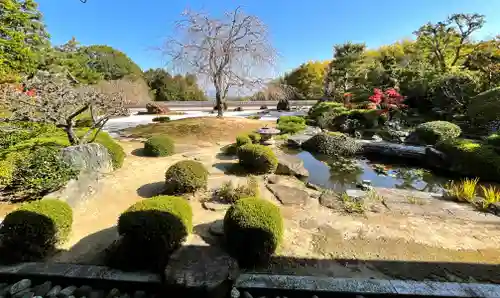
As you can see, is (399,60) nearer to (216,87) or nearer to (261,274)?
(216,87)

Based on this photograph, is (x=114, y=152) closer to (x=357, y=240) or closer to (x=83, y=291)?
(x=83, y=291)

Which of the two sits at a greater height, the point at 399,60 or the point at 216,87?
the point at 399,60

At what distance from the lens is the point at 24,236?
109 inches

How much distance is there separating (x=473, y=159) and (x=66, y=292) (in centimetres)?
836

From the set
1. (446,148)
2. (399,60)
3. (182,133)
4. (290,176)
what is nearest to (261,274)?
(290,176)

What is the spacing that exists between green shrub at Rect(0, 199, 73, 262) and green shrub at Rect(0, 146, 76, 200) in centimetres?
156

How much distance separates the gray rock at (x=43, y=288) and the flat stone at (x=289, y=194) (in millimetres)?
3316

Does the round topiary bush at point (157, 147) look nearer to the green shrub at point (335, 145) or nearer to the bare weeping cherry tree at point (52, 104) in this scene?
the bare weeping cherry tree at point (52, 104)

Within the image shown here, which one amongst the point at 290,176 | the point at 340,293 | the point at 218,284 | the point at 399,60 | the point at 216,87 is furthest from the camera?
the point at 399,60

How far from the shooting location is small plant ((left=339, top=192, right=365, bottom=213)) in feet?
13.8

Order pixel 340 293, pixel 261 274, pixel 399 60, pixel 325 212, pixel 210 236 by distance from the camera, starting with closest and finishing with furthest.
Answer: pixel 340 293 → pixel 261 274 → pixel 210 236 → pixel 325 212 → pixel 399 60

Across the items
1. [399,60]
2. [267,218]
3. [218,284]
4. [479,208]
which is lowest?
[479,208]

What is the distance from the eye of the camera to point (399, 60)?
2492 cm

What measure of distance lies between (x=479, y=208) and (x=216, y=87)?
36.2 ft
